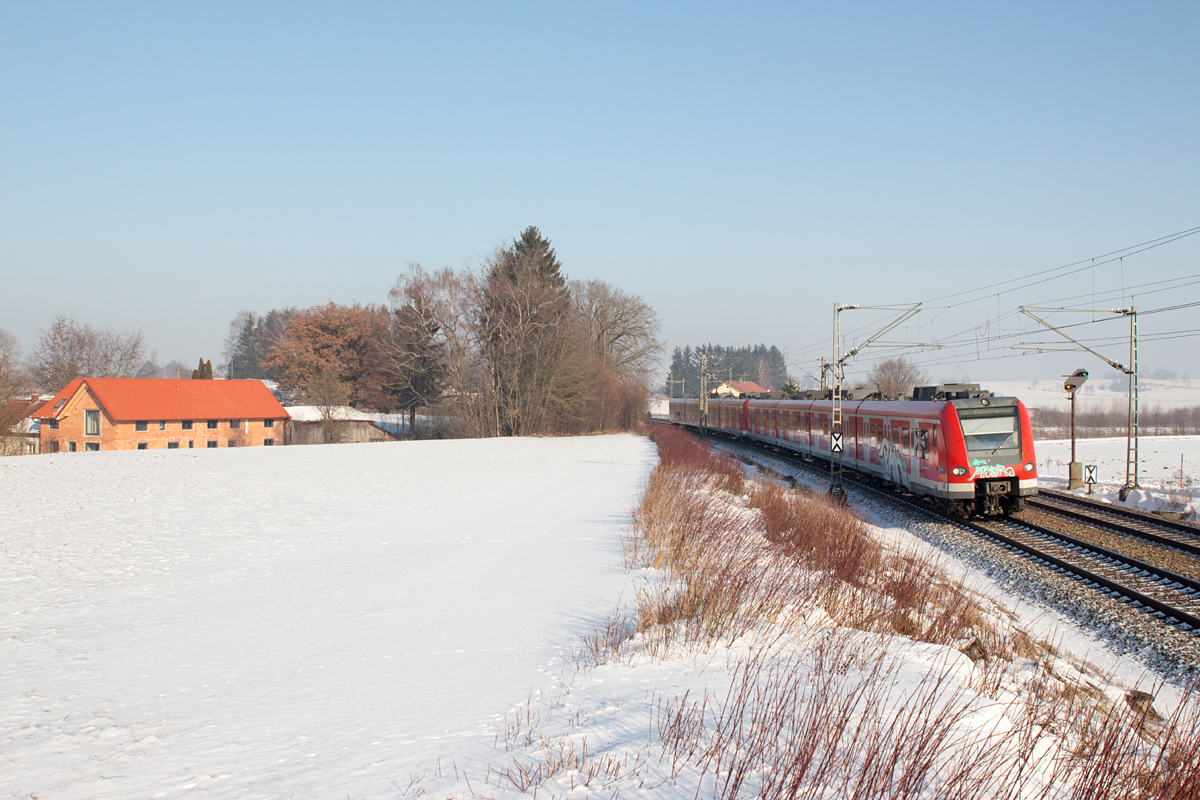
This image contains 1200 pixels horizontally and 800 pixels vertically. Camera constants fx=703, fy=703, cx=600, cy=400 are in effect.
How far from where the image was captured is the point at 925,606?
7543 millimetres

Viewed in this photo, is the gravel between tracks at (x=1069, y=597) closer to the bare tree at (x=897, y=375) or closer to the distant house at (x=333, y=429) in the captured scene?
the distant house at (x=333, y=429)

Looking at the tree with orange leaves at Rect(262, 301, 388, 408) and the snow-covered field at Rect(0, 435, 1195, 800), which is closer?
the snow-covered field at Rect(0, 435, 1195, 800)

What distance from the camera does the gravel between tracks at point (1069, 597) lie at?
25.8 feet

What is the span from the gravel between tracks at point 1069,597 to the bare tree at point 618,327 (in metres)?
44.0

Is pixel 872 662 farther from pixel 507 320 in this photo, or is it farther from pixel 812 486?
pixel 507 320

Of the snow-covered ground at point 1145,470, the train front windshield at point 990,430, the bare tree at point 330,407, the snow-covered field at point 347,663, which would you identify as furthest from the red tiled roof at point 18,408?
the snow-covered ground at point 1145,470

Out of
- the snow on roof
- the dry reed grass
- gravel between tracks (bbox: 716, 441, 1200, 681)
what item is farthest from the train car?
the snow on roof

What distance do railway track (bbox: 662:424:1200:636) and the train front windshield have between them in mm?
1709

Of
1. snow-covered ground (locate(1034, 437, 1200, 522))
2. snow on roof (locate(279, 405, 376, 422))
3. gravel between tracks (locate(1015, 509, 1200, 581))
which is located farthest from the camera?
snow on roof (locate(279, 405, 376, 422))

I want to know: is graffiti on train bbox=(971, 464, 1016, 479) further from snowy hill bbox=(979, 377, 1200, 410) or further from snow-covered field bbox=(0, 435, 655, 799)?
snowy hill bbox=(979, 377, 1200, 410)

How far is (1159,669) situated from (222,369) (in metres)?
141

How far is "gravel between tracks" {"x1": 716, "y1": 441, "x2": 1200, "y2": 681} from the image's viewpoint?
7.85 m

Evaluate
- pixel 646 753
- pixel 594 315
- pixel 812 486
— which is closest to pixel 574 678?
pixel 646 753

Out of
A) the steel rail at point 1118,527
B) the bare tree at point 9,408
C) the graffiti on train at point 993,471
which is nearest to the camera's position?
the steel rail at point 1118,527
